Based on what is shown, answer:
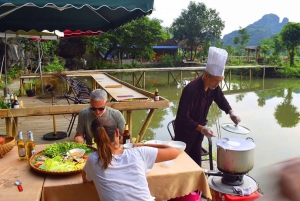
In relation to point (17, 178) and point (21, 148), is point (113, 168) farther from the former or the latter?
point (21, 148)

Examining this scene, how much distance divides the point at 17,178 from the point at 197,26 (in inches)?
1460

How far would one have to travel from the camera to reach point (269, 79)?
26172mm

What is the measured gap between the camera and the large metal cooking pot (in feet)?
8.20

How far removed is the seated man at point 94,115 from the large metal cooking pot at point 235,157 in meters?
1.19

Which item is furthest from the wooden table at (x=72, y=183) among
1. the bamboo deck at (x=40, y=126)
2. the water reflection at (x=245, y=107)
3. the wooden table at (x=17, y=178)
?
the water reflection at (x=245, y=107)

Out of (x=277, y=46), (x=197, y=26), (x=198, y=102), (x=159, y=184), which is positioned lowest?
(x=159, y=184)

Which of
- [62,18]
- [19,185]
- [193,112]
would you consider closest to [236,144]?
[193,112]

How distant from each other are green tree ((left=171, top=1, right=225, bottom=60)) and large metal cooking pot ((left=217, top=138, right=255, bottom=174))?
35.8m

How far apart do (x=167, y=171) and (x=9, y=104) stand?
9.28 ft

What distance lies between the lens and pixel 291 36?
26.3 meters

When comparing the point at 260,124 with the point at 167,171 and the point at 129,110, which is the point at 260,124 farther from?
the point at 167,171

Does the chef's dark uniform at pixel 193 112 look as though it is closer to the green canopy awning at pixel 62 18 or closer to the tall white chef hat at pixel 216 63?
the tall white chef hat at pixel 216 63

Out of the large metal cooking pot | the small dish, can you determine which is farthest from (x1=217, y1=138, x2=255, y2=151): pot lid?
the small dish

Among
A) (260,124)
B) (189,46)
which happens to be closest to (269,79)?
(189,46)
